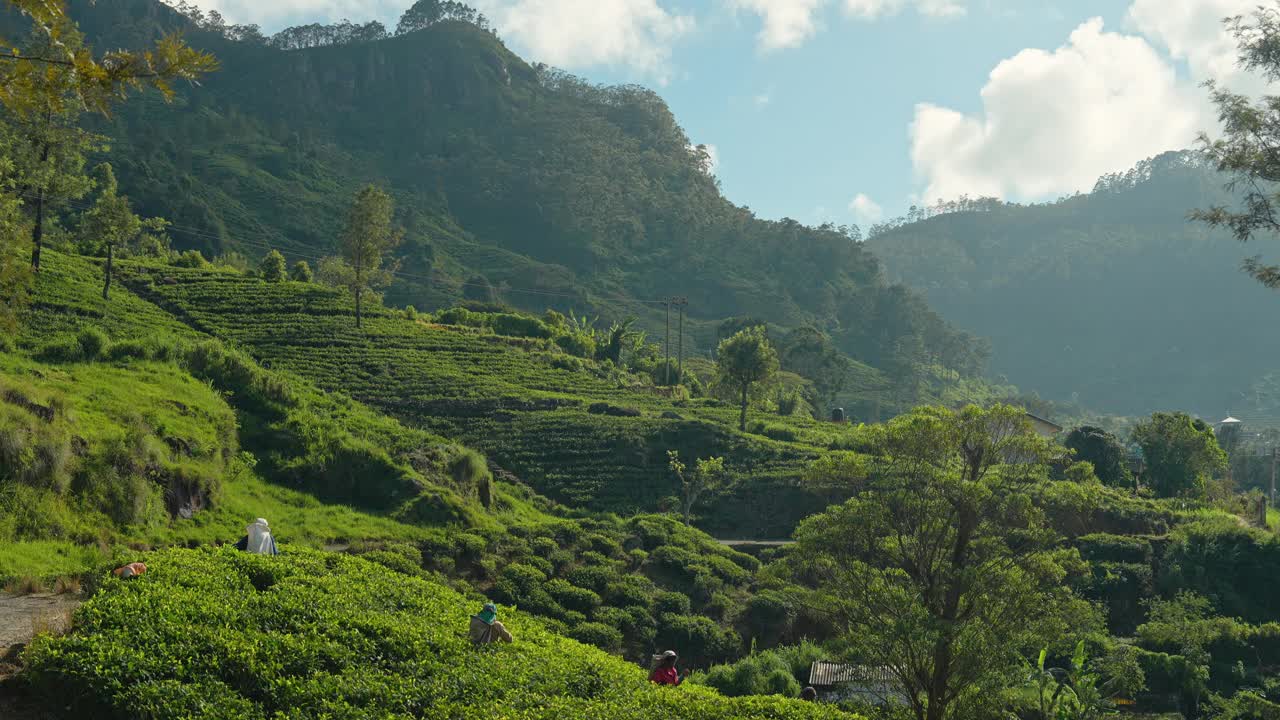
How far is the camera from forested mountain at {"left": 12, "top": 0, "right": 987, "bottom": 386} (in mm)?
113938

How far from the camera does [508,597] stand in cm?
2247

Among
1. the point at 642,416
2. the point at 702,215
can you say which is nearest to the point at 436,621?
the point at 642,416

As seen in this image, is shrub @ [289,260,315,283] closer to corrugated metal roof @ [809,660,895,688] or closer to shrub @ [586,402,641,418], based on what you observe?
shrub @ [586,402,641,418]

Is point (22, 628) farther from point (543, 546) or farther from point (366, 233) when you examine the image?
point (366, 233)

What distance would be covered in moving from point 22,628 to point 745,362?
43346mm

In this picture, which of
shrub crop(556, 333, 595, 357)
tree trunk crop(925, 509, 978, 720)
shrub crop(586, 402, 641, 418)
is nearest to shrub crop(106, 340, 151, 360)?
shrub crop(586, 402, 641, 418)

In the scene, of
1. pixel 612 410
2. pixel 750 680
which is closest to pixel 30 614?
pixel 750 680

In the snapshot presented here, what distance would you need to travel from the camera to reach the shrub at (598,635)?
70.7 ft

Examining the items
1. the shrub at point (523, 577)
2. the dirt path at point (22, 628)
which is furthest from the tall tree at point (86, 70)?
the shrub at point (523, 577)

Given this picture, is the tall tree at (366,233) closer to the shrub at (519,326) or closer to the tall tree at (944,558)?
the shrub at (519,326)

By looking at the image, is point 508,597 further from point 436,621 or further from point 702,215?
point 702,215

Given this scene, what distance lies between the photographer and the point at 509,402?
46.7 m

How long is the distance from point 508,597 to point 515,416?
23.1 meters

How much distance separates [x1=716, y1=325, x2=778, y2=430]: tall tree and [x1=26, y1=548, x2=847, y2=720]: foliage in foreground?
40.7 metres
